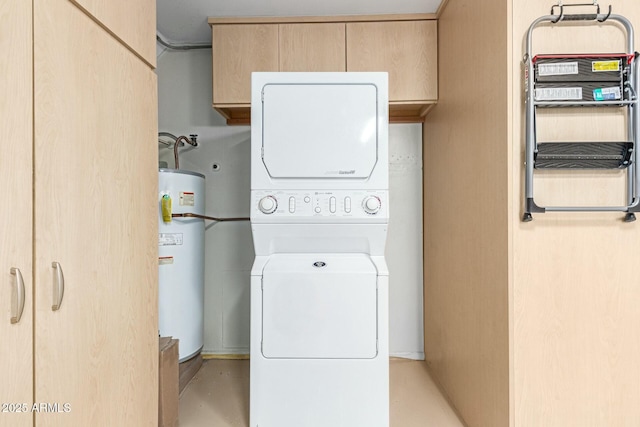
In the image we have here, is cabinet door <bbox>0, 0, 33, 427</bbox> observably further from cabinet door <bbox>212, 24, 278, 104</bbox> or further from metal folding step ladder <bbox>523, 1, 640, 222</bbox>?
metal folding step ladder <bbox>523, 1, 640, 222</bbox>

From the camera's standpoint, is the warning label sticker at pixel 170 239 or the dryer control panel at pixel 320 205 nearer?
the dryer control panel at pixel 320 205

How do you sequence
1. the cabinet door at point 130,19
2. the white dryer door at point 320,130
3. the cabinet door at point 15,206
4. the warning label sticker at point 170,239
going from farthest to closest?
1. the warning label sticker at point 170,239
2. the white dryer door at point 320,130
3. the cabinet door at point 130,19
4. the cabinet door at point 15,206

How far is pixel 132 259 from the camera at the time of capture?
4.35 ft

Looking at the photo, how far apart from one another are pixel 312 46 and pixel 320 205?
42.5 inches

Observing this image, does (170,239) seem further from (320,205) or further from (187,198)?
(320,205)

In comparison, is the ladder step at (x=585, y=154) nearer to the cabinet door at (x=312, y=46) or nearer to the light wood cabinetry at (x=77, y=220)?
the cabinet door at (x=312, y=46)

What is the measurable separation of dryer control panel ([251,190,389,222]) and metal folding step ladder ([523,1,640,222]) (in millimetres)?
663

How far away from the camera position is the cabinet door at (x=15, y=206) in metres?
0.81

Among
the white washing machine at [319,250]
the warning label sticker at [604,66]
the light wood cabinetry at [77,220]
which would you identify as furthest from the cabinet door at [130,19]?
the warning label sticker at [604,66]

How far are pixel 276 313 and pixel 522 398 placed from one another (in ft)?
3.53

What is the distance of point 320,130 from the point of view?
181 cm

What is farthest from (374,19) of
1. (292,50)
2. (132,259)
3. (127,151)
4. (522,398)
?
(522,398)

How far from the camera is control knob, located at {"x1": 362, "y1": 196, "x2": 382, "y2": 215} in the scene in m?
1.79

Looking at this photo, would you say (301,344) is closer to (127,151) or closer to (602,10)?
(127,151)
